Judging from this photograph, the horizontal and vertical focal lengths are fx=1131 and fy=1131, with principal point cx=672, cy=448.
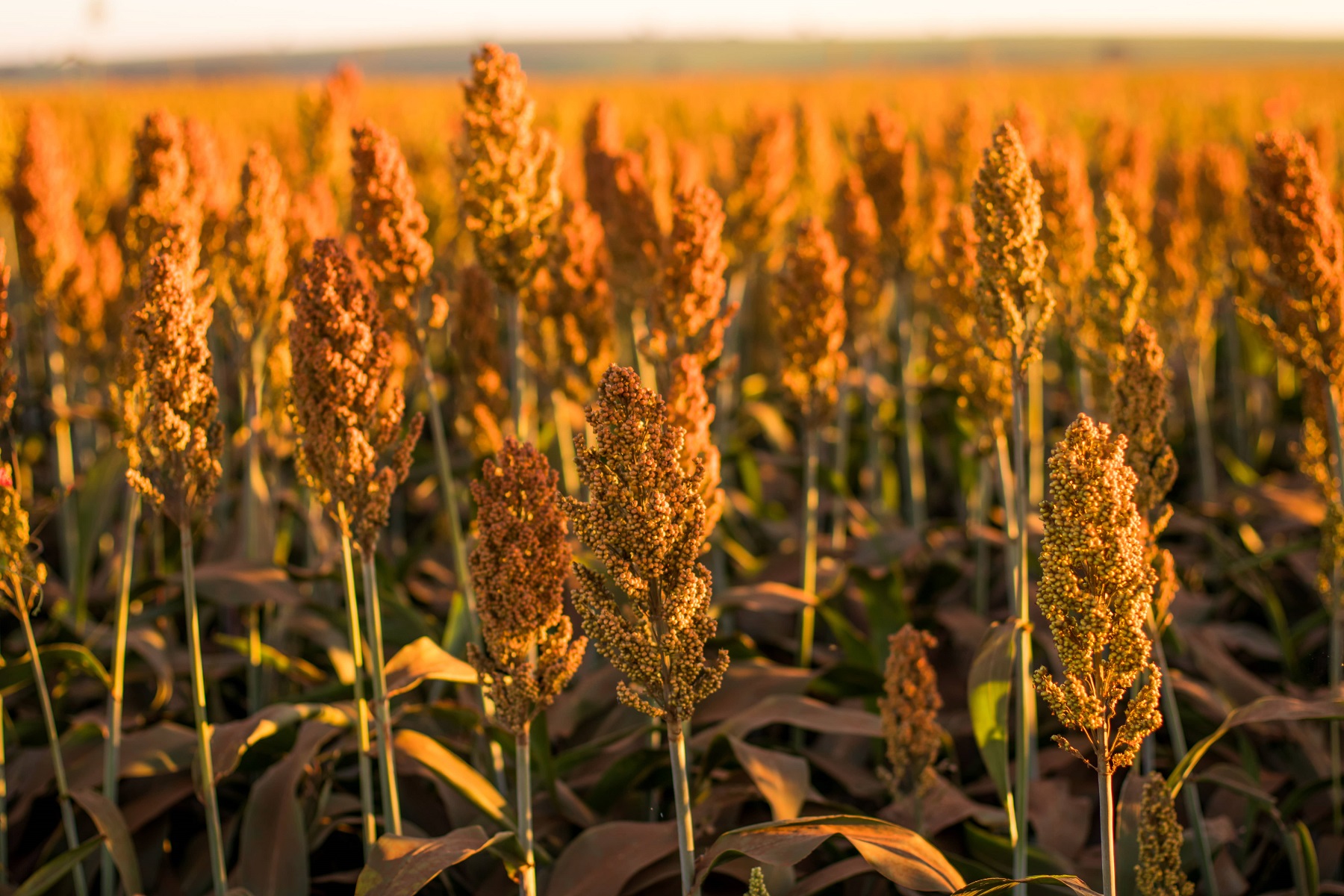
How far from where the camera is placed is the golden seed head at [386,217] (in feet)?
9.62

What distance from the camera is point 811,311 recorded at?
3.39m

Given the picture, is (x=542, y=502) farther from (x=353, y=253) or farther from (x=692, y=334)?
(x=353, y=253)

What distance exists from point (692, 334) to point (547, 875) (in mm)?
1493

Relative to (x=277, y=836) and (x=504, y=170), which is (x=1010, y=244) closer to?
(x=504, y=170)

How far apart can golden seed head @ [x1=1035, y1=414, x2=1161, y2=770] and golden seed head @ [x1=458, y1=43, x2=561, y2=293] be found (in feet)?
6.04

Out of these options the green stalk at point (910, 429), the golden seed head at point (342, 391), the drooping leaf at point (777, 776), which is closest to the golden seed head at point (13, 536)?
the golden seed head at point (342, 391)

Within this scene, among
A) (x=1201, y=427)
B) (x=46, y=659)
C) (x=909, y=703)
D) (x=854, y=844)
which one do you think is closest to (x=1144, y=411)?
(x=909, y=703)

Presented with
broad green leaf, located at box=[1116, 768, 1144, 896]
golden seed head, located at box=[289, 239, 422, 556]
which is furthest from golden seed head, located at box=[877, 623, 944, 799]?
golden seed head, located at box=[289, 239, 422, 556]

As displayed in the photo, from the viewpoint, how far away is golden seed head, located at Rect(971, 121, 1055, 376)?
2496 millimetres

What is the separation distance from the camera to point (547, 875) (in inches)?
117

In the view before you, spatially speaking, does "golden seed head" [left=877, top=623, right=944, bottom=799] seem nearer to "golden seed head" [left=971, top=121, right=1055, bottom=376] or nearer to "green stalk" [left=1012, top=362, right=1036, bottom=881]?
"green stalk" [left=1012, top=362, right=1036, bottom=881]

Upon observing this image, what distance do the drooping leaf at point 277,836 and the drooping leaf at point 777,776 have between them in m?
1.15

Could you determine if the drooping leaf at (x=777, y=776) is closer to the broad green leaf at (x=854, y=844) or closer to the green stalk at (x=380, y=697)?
the broad green leaf at (x=854, y=844)

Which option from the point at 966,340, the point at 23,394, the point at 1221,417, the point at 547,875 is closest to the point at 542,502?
the point at 547,875
